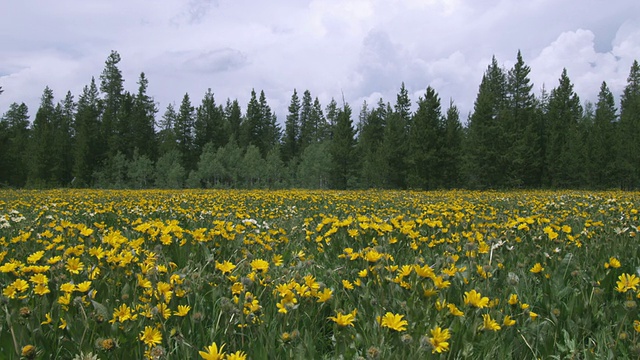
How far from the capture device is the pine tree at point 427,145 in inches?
1296

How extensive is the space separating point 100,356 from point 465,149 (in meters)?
38.1

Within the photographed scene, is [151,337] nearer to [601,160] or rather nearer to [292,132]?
[601,160]

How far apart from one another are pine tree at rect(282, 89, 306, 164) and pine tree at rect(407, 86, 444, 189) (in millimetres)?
34716

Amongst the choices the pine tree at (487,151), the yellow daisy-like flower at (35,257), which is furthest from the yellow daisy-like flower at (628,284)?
the pine tree at (487,151)

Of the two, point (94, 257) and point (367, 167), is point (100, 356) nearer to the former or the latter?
point (94, 257)

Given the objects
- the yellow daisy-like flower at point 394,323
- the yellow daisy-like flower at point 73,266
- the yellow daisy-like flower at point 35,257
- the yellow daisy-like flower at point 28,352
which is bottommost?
the yellow daisy-like flower at point 28,352

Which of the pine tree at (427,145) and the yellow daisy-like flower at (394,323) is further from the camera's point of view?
the pine tree at (427,145)

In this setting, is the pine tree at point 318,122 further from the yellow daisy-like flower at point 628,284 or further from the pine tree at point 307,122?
the yellow daisy-like flower at point 628,284

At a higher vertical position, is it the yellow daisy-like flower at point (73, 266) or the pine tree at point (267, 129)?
the pine tree at point (267, 129)

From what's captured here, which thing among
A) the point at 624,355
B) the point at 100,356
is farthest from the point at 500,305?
the point at 100,356

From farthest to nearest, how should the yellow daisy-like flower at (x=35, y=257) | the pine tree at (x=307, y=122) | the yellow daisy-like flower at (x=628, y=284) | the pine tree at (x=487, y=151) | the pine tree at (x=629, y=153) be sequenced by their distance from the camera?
the pine tree at (x=307, y=122)
the pine tree at (x=487, y=151)
the pine tree at (x=629, y=153)
the yellow daisy-like flower at (x=35, y=257)
the yellow daisy-like flower at (x=628, y=284)

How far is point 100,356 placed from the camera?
58.7 inches

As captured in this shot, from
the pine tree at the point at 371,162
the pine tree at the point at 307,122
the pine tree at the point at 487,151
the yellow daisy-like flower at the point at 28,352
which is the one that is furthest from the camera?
the pine tree at the point at 307,122

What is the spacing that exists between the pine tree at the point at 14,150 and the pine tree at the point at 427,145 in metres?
38.9
